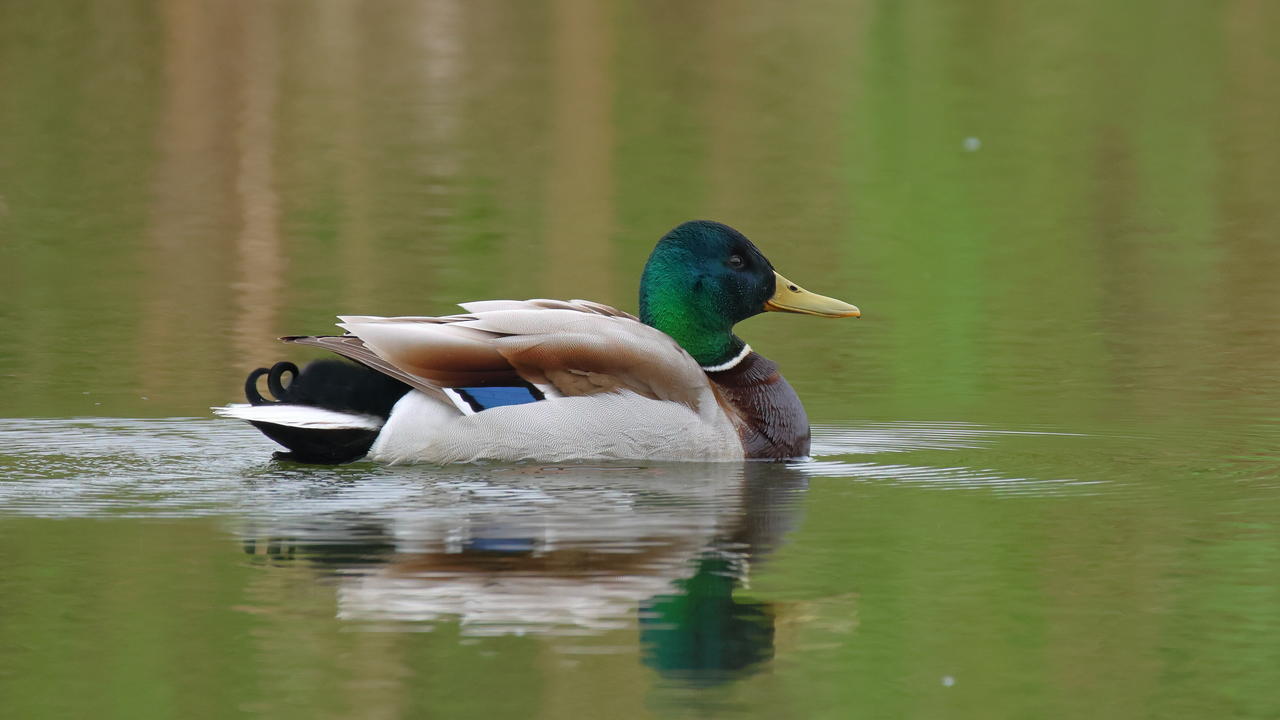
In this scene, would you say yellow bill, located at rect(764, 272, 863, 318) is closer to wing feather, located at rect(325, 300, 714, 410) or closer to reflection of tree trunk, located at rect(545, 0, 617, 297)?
wing feather, located at rect(325, 300, 714, 410)

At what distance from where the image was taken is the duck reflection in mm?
6363

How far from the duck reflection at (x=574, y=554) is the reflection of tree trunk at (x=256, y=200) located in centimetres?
391

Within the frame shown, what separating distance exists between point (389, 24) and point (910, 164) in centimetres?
1579

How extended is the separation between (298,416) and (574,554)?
1937 millimetres

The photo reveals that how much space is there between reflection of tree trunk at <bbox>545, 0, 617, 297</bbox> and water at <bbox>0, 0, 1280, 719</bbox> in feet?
0.27

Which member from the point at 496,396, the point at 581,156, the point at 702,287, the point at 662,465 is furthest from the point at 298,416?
the point at 581,156

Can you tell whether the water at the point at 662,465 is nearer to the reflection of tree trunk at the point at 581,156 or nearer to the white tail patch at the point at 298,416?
the reflection of tree trunk at the point at 581,156

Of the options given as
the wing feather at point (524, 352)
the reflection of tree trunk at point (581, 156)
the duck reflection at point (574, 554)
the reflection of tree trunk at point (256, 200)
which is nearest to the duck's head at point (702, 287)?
the wing feather at point (524, 352)

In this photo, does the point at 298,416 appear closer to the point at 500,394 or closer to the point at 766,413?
the point at 500,394

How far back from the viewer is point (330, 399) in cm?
895

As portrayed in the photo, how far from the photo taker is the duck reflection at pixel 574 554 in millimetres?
6363

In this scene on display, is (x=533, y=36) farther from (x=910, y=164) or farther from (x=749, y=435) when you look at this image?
(x=749, y=435)

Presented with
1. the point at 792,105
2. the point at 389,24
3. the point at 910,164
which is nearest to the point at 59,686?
the point at 910,164

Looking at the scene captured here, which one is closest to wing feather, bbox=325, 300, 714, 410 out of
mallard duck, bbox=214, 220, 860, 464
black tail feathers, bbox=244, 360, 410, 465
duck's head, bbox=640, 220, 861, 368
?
mallard duck, bbox=214, 220, 860, 464
